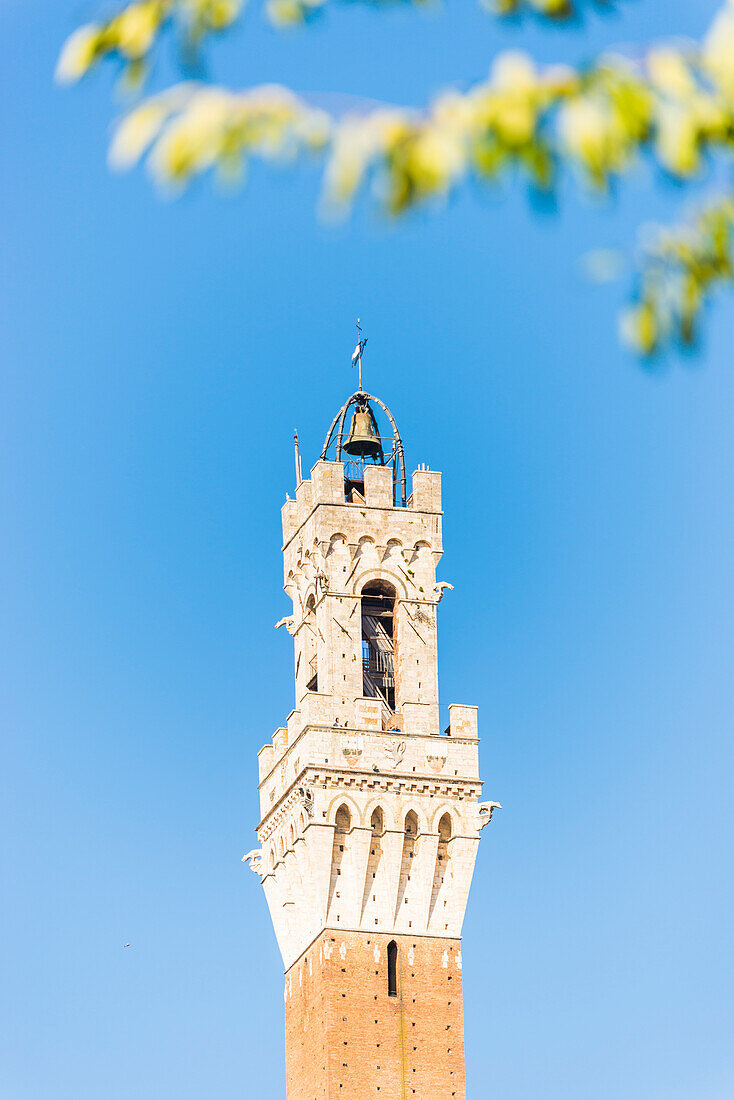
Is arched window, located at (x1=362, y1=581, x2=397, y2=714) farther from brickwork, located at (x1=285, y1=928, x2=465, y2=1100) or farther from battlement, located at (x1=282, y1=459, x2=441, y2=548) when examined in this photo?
brickwork, located at (x1=285, y1=928, x2=465, y2=1100)

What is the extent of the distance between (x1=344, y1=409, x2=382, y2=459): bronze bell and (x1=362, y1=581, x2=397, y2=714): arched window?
361cm

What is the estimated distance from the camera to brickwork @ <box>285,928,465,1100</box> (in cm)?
4247

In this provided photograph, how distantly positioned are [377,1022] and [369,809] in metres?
4.80

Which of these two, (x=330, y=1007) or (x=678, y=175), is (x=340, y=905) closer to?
(x=330, y=1007)

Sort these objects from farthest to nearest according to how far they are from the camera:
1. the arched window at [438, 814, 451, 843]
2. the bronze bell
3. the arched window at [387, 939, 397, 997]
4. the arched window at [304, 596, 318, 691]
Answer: the bronze bell, the arched window at [304, 596, 318, 691], the arched window at [438, 814, 451, 843], the arched window at [387, 939, 397, 997]

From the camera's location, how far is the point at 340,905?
145 feet

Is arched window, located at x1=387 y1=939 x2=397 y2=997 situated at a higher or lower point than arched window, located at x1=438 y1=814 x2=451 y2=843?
lower

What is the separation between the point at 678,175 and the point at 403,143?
1.03m

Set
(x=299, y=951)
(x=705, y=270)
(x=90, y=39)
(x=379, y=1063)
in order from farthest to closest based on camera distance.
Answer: (x=299, y=951) → (x=379, y=1063) → (x=705, y=270) → (x=90, y=39)

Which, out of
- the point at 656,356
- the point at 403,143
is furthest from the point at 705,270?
the point at 403,143

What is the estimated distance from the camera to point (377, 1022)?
43.0 m

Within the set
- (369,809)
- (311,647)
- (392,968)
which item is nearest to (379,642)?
(311,647)

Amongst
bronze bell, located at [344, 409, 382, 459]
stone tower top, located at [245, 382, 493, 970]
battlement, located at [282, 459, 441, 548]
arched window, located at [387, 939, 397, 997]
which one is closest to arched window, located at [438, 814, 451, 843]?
stone tower top, located at [245, 382, 493, 970]

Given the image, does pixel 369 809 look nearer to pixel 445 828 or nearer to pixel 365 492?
pixel 445 828
